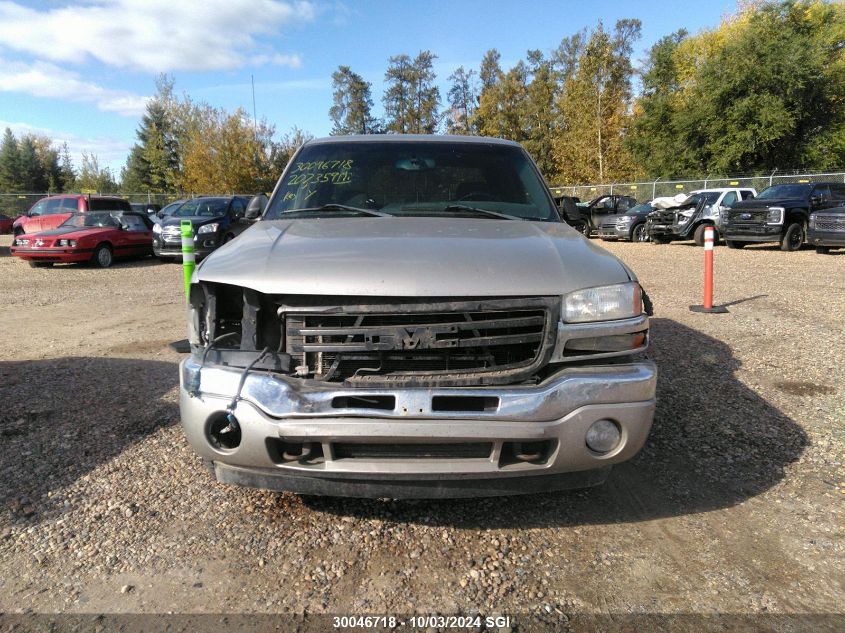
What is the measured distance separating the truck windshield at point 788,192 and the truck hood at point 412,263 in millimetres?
16492

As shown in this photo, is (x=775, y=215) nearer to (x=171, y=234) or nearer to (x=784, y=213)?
(x=784, y=213)

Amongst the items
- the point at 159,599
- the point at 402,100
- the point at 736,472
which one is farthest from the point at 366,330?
the point at 402,100

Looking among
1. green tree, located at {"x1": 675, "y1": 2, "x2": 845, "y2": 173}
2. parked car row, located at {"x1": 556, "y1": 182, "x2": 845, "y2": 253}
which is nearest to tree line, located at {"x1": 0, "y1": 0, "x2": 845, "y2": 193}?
green tree, located at {"x1": 675, "y1": 2, "x2": 845, "y2": 173}

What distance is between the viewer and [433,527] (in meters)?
2.84

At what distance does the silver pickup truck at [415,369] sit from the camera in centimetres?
234

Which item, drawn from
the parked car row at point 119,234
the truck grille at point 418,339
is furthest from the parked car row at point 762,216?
the truck grille at point 418,339

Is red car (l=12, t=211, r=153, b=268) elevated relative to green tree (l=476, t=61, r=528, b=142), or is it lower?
lower

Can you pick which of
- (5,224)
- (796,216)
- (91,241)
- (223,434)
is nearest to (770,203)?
(796,216)

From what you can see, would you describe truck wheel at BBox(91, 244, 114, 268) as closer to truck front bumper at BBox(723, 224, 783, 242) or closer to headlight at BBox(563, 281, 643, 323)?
headlight at BBox(563, 281, 643, 323)

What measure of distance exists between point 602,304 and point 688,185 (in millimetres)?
31722

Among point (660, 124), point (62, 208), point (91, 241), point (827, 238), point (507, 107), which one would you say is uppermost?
point (507, 107)

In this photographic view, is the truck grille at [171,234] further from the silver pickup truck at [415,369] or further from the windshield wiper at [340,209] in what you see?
the silver pickup truck at [415,369]

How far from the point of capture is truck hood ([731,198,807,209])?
16234mm

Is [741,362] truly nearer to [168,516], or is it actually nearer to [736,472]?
[736,472]
